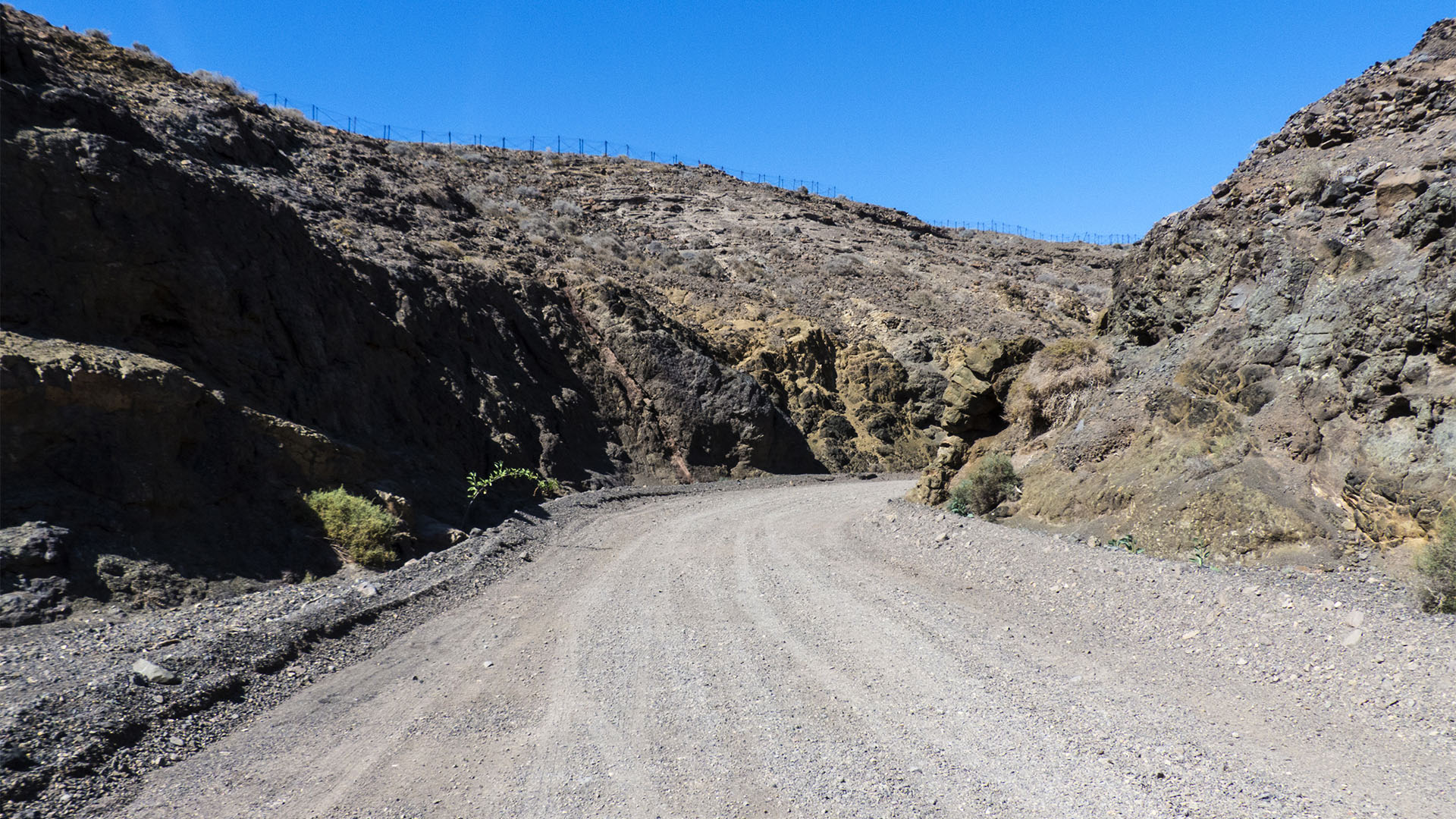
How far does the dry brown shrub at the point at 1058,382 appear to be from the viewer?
49.3 feet

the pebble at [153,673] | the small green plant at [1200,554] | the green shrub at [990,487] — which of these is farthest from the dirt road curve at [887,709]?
the green shrub at [990,487]

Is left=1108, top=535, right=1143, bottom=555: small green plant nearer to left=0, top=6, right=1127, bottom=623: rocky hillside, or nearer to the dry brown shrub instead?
the dry brown shrub

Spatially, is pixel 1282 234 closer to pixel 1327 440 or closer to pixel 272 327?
pixel 1327 440

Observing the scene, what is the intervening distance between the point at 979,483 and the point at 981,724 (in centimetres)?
957

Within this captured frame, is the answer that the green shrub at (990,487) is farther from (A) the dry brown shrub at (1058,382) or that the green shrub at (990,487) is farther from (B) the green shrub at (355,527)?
(B) the green shrub at (355,527)

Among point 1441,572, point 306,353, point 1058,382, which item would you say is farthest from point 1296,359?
point 306,353

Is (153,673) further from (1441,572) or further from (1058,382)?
(1058,382)

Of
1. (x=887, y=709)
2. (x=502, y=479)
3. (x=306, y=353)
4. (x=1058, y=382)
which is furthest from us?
(x=502, y=479)

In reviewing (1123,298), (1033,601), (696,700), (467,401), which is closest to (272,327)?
(467,401)

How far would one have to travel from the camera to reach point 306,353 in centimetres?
1403

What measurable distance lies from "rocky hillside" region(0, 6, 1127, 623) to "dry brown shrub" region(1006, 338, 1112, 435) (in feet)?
2.77

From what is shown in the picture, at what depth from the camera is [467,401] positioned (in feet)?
60.1

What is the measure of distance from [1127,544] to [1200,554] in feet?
3.52

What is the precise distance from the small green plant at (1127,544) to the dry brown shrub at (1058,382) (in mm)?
4510
